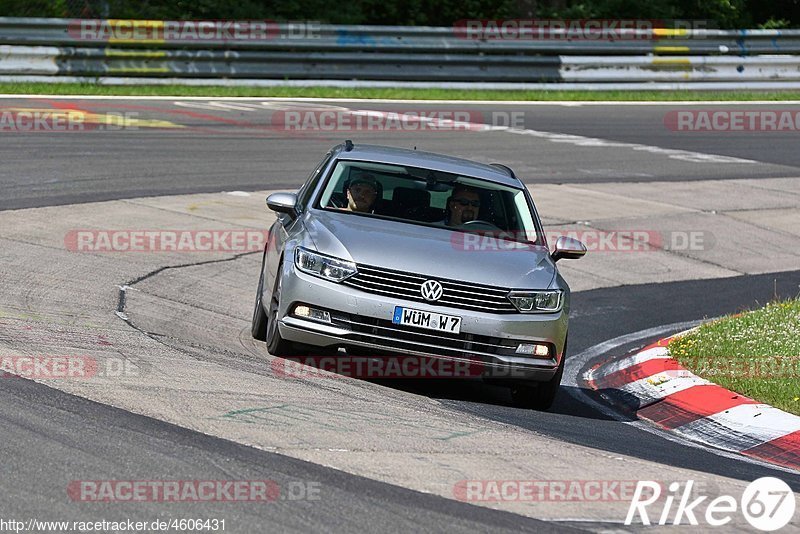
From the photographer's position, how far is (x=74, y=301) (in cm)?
1031

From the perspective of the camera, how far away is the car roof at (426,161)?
1020cm

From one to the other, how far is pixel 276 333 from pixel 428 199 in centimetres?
159

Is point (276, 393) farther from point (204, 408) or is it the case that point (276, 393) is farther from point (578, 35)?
point (578, 35)

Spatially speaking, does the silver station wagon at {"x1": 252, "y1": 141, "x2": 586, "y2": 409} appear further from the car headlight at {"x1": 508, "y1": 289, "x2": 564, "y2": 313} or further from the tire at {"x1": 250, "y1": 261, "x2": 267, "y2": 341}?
the tire at {"x1": 250, "y1": 261, "x2": 267, "y2": 341}

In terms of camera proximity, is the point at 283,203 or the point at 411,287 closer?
the point at 411,287

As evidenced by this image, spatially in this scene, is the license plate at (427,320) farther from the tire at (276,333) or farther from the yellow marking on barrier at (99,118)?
the yellow marking on barrier at (99,118)

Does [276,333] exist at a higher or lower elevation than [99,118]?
lower

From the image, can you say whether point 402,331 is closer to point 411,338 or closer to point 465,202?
point 411,338

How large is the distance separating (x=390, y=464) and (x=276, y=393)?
4.93 feet

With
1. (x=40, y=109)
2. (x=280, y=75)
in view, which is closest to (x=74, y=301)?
(x=40, y=109)

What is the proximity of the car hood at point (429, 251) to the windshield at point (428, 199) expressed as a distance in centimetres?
19

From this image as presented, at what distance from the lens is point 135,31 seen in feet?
82.2

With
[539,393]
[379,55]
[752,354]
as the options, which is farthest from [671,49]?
[539,393]

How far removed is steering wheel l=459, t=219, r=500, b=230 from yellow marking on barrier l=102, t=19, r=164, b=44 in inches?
649
